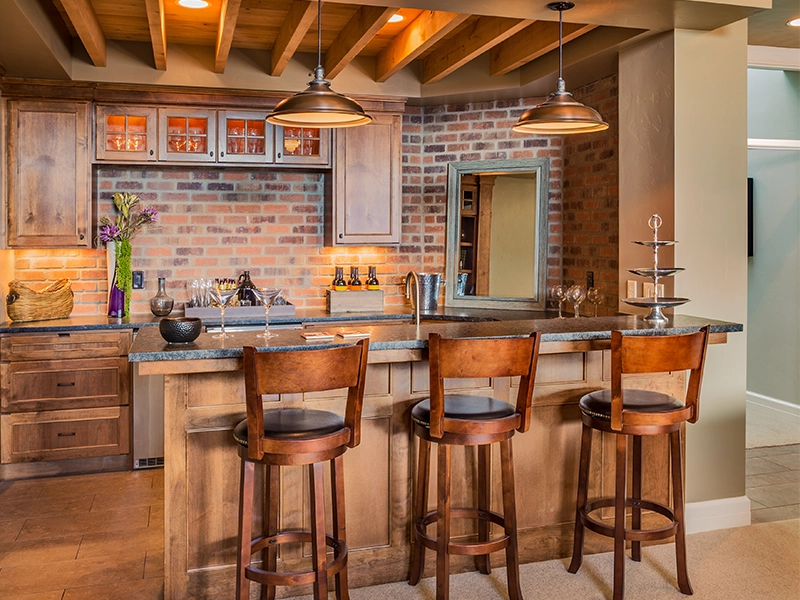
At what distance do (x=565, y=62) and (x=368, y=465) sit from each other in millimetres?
2894

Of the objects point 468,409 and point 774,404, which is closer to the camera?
point 468,409

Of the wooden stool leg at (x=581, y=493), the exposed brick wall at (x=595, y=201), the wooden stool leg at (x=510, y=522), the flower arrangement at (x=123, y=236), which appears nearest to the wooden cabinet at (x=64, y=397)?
the flower arrangement at (x=123, y=236)

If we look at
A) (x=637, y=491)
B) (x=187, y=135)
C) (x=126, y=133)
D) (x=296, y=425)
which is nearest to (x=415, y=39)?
(x=187, y=135)

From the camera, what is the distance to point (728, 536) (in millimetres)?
3738

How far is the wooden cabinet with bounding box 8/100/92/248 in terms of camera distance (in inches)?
189

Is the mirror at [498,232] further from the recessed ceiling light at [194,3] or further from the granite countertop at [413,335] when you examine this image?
the recessed ceiling light at [194,3]

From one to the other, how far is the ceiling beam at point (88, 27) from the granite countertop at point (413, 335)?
1.62 meters

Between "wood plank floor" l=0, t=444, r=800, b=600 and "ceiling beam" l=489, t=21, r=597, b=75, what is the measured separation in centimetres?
281

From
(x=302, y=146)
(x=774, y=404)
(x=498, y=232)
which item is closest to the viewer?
(x=302, y=146)

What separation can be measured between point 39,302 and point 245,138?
1733mm

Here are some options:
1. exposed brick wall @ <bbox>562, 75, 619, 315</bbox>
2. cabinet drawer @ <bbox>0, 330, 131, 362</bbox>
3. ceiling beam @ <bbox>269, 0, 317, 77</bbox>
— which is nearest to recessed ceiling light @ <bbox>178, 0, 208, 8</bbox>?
ceiling beam @ <bbox>269, 0, 317, 77</bbox>

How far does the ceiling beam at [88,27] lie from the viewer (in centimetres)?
360

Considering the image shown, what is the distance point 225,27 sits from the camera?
12.8 ft

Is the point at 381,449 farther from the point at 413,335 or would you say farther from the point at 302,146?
the point at 302,146
